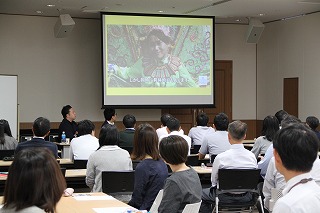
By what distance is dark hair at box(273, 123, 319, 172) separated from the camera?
6.86 ft

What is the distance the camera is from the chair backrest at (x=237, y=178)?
550 centimetres

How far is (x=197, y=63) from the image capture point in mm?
13320

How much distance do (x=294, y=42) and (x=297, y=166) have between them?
1202 centimetres

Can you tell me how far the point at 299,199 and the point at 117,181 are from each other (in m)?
3.17

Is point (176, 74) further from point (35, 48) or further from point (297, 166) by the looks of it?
point (297, 166)

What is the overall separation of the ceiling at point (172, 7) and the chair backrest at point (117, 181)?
6.90m

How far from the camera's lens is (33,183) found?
2148 millimetres

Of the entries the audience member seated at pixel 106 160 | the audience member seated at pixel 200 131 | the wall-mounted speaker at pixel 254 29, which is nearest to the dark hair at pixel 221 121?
the audience member seated at pixel 200 131

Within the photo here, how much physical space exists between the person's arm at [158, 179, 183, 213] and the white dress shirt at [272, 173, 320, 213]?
63.8 inches

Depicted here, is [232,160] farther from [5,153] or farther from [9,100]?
[9,100]

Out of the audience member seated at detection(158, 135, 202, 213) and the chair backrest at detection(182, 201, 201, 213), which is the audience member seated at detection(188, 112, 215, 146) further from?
the chair backrest at detection(182, 201, 201, 213)

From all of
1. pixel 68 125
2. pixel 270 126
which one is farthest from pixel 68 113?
pixel 270 126

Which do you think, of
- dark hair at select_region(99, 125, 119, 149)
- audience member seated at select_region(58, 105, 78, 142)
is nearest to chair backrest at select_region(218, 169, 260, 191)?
dark hair at select_region(99, 125, 119, 149)

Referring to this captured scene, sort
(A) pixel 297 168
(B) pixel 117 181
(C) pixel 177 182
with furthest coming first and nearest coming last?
(B) pixel 117 181
(C) pixel 177 182
(A) pixel 297 168
